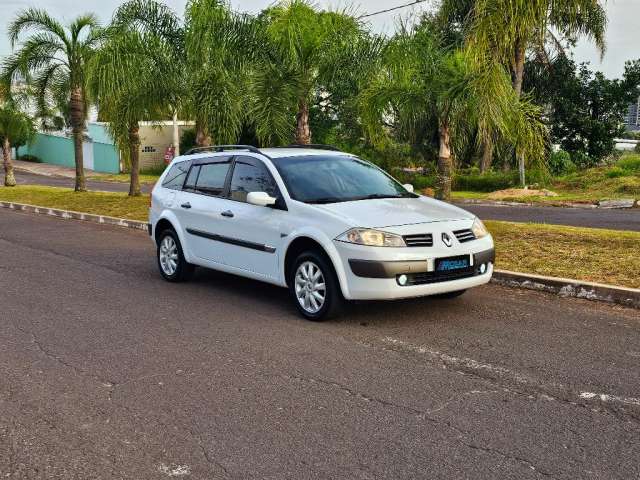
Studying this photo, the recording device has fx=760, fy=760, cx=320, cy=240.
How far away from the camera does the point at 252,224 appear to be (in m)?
7.78

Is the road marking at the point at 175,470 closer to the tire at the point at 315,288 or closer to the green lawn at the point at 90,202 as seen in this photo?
the tire at the point at 315,288

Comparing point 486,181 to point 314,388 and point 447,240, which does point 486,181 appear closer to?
point 447,240

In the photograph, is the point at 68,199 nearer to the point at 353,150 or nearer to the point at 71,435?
the point at 353,150

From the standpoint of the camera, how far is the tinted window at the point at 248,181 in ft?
25.8

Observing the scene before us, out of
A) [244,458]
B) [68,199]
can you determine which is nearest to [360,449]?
[244,458]

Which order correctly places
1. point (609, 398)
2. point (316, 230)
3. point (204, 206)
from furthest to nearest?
1. point (204, 206)
2. point (316, 230)
3. point (609, 398)

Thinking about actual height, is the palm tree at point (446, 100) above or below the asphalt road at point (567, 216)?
above

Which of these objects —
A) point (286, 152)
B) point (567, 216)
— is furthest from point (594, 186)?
point (286, 152)

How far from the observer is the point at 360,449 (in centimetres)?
408

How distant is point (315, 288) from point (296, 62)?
917 cm

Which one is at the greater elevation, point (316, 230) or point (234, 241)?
point (316, 230)

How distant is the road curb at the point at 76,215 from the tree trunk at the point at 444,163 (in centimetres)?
627

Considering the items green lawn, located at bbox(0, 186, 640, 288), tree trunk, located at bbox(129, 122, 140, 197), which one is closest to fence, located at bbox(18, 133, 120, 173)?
tree trunk, located at bbox(129, 122, 140, 197)

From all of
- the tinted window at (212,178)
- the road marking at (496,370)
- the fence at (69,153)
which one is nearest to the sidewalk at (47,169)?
the fence at (69,153)
